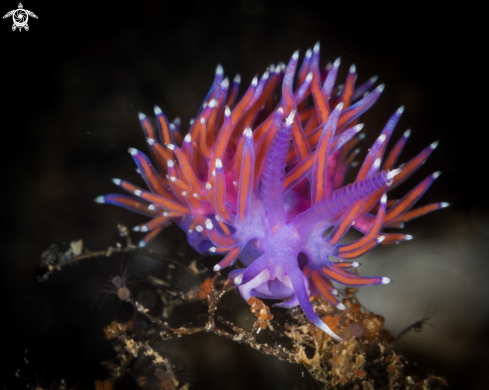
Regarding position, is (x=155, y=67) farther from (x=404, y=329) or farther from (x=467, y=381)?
(x=467, y=381)

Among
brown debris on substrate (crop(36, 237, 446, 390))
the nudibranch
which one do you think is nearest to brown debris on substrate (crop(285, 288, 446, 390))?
brown debris on substrate (crop(36, 237, 446, 390))

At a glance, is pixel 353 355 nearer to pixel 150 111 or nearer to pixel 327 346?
pixel 327 346

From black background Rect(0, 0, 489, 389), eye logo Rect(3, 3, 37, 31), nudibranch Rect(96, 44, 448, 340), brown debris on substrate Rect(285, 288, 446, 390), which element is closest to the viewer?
nudibranch Rect(96, 44, 448, 340)

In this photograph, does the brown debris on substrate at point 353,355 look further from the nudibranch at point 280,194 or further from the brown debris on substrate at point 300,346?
the nudibranch at point 280,194

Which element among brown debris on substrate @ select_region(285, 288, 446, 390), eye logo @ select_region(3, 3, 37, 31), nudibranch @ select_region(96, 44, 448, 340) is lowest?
brown debris on substrate @ select_region(285, 288, 446, 390)

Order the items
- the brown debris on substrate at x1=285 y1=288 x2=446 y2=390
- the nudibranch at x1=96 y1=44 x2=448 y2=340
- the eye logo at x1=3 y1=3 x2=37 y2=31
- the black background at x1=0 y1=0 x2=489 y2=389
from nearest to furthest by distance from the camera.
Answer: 1. the nudibranch at x1=96 y1=44 x2=448 y2=340
2. the brown debris on substrate at x1=285 y1=288 x2=446 y2=390
3. the black background at x1=0 y1=0 x2=489 y2=389
4. the eye logo at x1=3 y1=3 x2=37 y2=31

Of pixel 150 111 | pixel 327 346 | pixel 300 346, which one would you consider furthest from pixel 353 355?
pixel 150 111

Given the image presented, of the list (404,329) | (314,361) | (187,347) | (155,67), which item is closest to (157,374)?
(187,347)

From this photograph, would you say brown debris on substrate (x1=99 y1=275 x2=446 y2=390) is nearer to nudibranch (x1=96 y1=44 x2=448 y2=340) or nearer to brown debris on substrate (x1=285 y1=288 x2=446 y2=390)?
brown debris on substrate (x1=285 y1=288 x2=446 y2=390)
